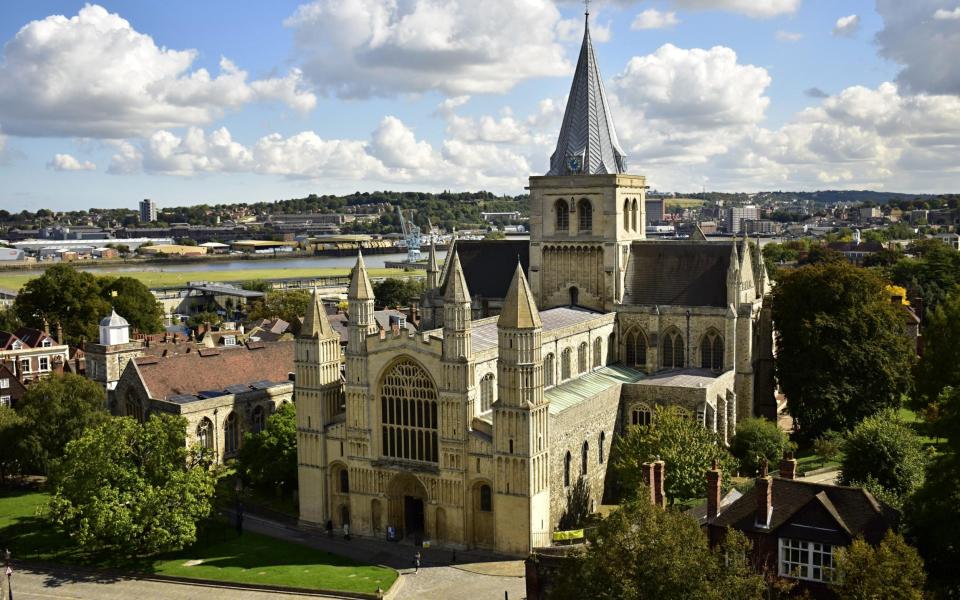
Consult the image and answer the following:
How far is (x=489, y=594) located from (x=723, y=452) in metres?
14.1

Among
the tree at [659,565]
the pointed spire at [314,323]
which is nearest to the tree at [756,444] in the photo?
the tree at [659,565]

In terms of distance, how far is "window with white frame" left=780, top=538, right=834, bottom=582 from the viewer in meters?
26.8

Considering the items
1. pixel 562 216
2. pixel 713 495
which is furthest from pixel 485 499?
pixel 562 216

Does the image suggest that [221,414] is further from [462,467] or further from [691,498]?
[691,498]

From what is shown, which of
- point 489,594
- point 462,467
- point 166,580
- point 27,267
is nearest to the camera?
point 489,594

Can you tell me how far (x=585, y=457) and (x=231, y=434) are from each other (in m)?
20.6

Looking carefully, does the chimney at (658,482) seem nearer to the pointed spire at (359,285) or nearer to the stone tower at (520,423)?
the stone tower at (520,423)

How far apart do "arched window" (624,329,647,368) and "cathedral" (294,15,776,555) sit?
0.38 ft

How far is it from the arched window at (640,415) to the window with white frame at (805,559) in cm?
2048

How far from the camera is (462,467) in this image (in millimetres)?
39719

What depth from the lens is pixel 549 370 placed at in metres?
45.9

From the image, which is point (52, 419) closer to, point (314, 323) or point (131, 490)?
point (131, 490)

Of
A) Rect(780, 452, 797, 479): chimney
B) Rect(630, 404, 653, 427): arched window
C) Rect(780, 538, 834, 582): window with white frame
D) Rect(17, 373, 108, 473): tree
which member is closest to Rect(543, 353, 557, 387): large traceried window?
Rect(630, 404, 653, 427): arched window

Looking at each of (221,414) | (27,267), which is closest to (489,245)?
(221,414)
